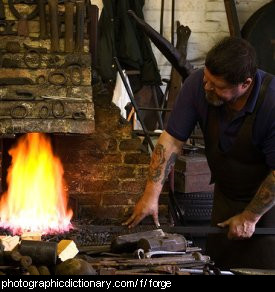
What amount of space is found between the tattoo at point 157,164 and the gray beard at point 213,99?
0.43m

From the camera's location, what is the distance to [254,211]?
313cm

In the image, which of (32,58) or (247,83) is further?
(32,58)

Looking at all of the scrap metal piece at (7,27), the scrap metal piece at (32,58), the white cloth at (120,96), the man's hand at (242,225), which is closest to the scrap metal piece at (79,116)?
the scrap metal piece at (32,58)

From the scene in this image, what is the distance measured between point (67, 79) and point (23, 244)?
1.72 m

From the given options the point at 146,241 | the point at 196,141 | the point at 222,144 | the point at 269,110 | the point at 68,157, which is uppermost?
the point at 269,110

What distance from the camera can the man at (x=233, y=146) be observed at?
120 inches

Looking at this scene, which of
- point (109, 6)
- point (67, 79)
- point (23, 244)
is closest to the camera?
point (23, 244)

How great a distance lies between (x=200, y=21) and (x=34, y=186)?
2.81 m

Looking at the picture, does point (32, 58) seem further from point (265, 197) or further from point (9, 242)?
point (265, 197)

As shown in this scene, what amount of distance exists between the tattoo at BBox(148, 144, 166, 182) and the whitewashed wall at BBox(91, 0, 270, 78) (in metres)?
2.91

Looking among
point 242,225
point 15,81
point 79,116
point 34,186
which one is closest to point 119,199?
point 34,186

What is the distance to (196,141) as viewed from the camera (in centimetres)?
602
